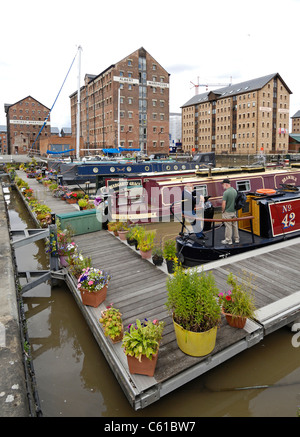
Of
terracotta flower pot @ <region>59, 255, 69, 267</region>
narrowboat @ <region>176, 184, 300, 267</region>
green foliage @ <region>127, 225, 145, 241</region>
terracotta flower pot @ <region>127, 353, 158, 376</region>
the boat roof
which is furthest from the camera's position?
the boat roof

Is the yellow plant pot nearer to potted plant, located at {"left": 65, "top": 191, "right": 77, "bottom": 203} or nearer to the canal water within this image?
the canal water

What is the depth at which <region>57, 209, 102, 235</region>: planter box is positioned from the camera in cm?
1161

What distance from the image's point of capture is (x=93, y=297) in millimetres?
6832

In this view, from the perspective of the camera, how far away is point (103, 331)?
6.08 metres

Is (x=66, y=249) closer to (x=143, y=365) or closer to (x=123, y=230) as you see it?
(x=123, y=230)

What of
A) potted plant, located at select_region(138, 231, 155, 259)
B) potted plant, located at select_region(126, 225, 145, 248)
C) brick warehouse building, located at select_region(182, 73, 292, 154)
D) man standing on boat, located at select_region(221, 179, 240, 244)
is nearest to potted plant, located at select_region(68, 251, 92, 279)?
potted plant, located at select_region(138, 231, 155, 259)

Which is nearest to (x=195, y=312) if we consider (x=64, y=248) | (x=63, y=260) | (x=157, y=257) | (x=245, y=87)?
(x=157, y=257)

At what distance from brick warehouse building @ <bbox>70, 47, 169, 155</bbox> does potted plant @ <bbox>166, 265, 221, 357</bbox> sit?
184ft

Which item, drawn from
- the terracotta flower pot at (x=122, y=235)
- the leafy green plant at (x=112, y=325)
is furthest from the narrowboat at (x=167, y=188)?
the leafy green plant at (x=112, y=325)

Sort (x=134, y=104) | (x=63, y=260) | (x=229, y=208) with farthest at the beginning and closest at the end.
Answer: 1. (x=134, y=104)
2. (x=63, y=260)
3. (x=229, y=208)

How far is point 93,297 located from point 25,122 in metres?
96.3

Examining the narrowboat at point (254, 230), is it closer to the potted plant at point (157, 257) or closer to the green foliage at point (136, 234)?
the potted plant at point (157, 257)
